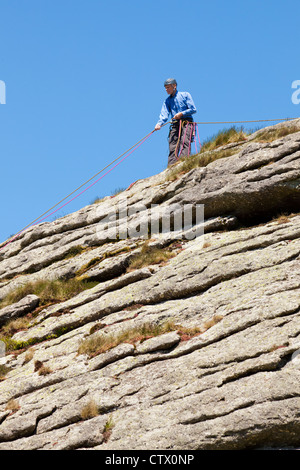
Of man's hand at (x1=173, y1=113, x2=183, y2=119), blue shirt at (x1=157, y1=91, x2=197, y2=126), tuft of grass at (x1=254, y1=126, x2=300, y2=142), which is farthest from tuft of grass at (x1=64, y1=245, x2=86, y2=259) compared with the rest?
tuft of grass at (x1=254, y1=126, x2=300, y2=142)

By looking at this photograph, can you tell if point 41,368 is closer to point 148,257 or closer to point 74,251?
point 148,257

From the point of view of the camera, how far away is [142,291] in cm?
1518

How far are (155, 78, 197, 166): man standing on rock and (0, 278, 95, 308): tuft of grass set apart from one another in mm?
7756

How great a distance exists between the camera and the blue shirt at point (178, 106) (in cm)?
2273

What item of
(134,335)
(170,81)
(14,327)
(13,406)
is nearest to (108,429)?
(134,335)

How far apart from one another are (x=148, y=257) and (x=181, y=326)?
426 cm

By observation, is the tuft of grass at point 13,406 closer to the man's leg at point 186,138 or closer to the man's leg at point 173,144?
the man's leg at point 173,144

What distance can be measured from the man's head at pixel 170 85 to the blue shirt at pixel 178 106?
33cm

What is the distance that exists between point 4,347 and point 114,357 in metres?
4.49

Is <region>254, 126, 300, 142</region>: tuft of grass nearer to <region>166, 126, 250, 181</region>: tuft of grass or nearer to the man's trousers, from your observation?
<region>166, 126, 250, 181</region>: tuft of grass

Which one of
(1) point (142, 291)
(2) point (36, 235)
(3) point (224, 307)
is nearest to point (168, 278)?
(1) point (142, 291)

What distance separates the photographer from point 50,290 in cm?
1772

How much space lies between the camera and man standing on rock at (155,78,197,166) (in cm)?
2262

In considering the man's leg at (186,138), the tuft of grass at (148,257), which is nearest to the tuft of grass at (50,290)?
the tuft of grass at (148,257)
